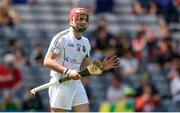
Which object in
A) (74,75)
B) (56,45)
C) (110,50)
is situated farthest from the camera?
(110,50)

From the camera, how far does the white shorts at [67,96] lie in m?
11.4

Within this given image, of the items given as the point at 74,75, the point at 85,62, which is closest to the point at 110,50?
the point at 85,62

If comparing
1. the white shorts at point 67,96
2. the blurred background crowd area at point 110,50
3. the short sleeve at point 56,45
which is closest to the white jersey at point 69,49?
the short sleeve at point 56,45

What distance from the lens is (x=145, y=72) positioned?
61.2 ft

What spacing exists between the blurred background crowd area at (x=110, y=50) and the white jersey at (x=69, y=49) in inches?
225

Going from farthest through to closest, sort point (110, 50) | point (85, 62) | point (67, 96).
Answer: point (110, 50) → point (85, 62) → point (67, 96)

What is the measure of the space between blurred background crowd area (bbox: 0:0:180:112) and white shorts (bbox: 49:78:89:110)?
560cm

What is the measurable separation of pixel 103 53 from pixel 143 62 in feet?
3.53

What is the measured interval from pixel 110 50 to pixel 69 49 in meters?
7.46

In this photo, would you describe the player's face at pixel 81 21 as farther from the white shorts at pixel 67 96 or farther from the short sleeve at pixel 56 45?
the white shorts at pixel 67 96

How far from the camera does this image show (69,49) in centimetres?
1128

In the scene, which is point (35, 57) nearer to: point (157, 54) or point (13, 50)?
point (13, 50)

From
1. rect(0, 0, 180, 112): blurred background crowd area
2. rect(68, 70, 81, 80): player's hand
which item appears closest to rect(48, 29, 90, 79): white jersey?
rect(68, 70, 81, 80): player's hand

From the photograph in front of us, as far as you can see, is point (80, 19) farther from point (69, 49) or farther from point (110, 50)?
point (110, 50)
